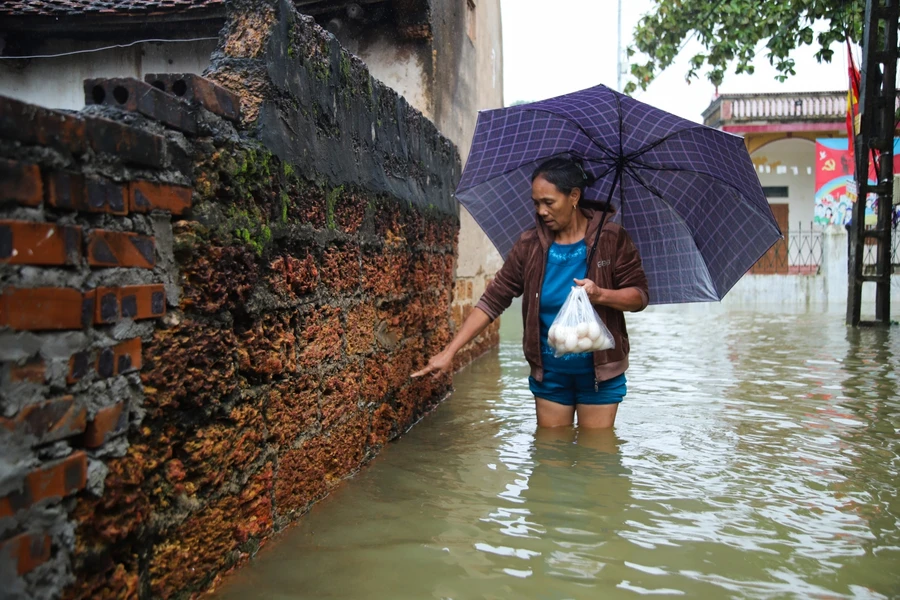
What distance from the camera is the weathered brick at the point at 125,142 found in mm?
1905

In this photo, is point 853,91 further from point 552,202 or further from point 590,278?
point 552,202

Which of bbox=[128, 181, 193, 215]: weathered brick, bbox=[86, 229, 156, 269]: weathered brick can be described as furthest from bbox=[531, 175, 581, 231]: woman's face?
bbox=[86, 229, 156, 269]: weathered brick

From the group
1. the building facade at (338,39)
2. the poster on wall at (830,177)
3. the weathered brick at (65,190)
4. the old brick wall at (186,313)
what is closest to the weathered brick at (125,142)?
the old brick wall at (186,313)

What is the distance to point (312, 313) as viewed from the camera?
3.33m

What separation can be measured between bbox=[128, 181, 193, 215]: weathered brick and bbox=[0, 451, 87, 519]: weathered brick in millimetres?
656

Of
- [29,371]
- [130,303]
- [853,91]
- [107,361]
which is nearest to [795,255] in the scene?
[853,91]

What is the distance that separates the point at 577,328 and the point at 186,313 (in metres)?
2.02

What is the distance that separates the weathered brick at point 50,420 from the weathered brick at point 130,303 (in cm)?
22

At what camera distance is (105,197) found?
195 centimetres

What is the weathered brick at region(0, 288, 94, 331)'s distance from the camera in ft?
5.35

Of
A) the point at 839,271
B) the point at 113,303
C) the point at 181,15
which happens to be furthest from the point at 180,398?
the point at 839,271

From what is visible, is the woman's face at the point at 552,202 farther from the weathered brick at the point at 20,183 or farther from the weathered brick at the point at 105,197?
the weathered brick at the point at 20,183

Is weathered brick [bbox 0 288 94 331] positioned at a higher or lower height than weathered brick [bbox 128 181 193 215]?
lower

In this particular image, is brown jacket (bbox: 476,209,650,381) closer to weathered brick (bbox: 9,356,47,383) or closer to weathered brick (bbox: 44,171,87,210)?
weathered brick (bbox: 44,171,87,210)
